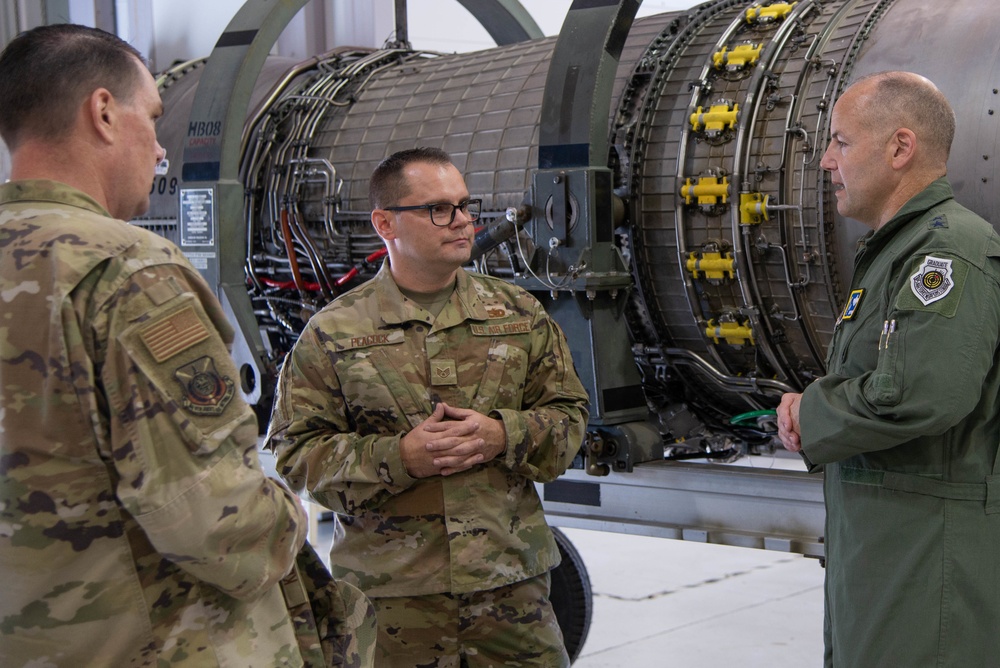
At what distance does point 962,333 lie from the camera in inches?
85.4

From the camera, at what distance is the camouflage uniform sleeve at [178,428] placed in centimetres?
153

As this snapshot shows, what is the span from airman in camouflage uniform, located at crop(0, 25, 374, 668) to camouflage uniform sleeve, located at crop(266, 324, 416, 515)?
761 mm

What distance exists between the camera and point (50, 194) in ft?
5.37

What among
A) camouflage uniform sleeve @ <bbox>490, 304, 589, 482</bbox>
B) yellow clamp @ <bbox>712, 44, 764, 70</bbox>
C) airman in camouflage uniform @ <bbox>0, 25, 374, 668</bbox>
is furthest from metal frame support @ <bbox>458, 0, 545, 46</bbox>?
airman in camouflage uniform @ <bbox>0, 25, 374, 668</bbox>

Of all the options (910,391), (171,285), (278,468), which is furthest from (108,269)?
(910,391)

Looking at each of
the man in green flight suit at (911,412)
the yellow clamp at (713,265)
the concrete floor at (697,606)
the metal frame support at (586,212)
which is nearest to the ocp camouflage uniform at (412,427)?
the man in green flight suit at (911,412)

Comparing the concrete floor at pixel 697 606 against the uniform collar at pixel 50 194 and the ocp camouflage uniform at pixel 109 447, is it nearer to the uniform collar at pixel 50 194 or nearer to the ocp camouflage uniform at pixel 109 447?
the ocp camouflage uniform at pixel 109 447

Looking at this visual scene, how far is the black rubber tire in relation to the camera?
4113 mm

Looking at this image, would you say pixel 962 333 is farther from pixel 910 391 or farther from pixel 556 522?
pixel 556 522

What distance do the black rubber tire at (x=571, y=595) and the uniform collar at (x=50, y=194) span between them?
276 centimetres

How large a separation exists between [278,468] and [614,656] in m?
2.49

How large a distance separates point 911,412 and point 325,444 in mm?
1266

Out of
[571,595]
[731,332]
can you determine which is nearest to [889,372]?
[731,332]

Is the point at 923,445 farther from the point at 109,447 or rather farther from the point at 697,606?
the point at 697,606
